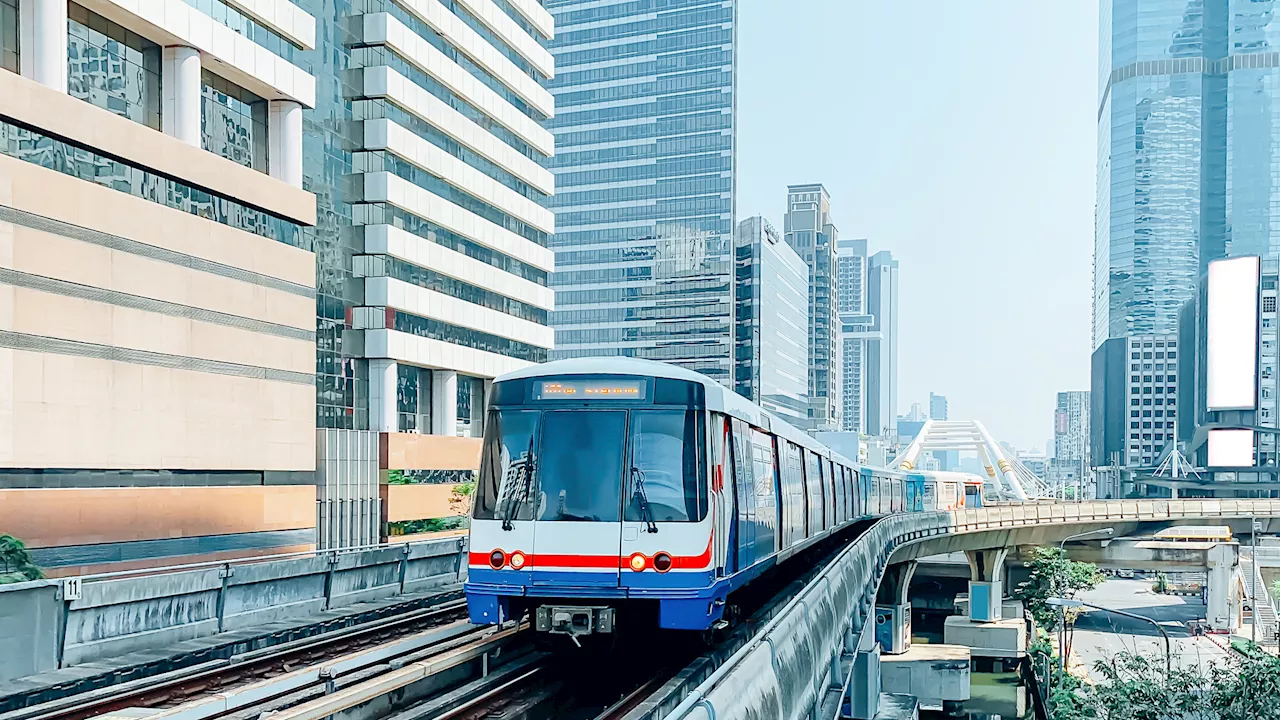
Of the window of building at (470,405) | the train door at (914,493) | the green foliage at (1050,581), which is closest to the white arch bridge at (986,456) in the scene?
the green foliage at (1050,581)

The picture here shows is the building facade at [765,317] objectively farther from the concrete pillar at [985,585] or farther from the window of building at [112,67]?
the window of building at [112,67]

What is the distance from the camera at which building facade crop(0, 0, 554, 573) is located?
28500 mm

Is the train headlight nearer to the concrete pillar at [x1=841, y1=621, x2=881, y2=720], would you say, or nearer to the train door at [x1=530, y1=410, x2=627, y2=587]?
the train door at [x1=530, y1=410, x2=627, y2=587]

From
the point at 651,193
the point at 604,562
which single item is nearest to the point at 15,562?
the point at 604,562

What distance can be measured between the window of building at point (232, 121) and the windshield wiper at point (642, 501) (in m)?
27.7

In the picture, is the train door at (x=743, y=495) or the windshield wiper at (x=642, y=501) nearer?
the windshield wiper at (x=642, y=501)

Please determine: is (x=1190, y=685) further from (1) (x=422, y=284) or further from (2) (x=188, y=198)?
(1) (x=422, y=284)

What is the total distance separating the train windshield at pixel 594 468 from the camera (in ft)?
40.8

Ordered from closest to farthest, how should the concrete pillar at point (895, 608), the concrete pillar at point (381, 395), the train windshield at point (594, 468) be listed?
the train windshield at point (594, 468), the concrete pillar at point (381, 395), the concrete pillar at point (895, 608)

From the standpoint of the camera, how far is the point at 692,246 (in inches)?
5423

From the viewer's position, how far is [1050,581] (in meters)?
74.5

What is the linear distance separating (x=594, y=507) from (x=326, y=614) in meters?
7.44

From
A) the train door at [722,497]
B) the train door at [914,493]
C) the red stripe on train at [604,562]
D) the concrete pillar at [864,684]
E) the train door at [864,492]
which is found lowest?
the train door at [914,493]

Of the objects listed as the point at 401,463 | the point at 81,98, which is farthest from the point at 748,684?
the point at 401,463
